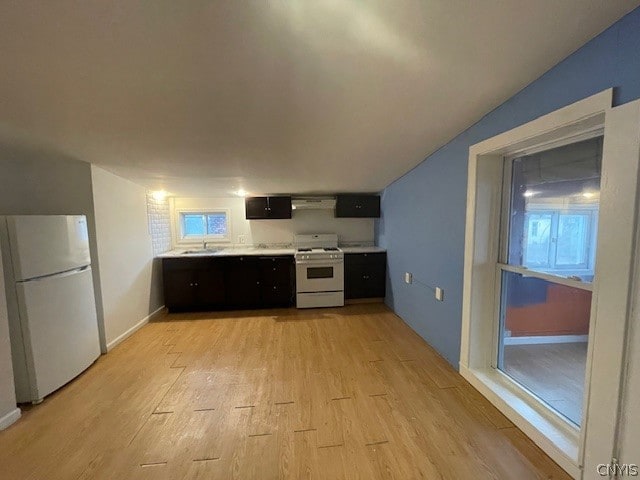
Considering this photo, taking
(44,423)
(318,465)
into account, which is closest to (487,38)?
(318,465)

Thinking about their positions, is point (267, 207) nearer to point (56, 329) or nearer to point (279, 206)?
point (279, 206)

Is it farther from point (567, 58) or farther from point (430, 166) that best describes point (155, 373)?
point (567, 58)

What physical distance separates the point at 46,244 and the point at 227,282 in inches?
81.5

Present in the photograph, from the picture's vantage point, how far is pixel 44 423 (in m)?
1.80

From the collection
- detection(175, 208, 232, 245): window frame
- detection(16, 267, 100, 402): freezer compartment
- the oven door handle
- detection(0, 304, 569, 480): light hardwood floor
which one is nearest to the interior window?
detection(0, 304, 569, 480): light hardwood floor

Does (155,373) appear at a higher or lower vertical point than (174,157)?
lower

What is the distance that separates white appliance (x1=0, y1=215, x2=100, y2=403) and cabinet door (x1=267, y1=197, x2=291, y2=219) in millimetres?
2339

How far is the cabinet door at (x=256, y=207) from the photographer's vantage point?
4230 millimetres

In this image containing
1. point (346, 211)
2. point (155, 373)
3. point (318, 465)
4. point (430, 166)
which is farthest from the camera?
point (346, 211)

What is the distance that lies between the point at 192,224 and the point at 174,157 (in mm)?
2170

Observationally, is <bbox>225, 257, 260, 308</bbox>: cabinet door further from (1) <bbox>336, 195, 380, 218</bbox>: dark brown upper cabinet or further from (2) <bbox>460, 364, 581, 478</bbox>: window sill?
(2) <bbox>460, 364, 581, 478</bbox>: window sill

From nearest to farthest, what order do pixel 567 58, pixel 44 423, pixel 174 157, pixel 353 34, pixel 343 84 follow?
1. pixel 353 34
2. pixel 567 58
3. pixel 343 84
4. pixel 44 423
5. pixel 174 157

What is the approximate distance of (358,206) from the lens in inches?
170

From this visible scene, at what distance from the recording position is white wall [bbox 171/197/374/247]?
4.45 m
